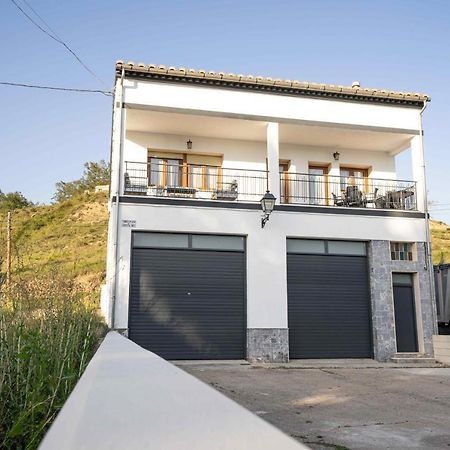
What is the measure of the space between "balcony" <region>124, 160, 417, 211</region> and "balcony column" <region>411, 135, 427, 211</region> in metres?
0.18

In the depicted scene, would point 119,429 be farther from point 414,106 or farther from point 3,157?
point 3,157

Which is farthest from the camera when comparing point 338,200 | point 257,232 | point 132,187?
point 338,200

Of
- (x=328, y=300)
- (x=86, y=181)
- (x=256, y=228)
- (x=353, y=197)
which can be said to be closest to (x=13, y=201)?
(x=86, y=181)

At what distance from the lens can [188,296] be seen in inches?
464

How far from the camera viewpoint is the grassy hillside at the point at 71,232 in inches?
1059

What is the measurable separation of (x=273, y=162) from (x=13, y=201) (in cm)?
3651

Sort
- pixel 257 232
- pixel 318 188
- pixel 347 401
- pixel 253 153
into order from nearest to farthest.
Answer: pixel 347 401 < pixel 257 232 < pixel 253 153 < pixel 318 188

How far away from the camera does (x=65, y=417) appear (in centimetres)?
77

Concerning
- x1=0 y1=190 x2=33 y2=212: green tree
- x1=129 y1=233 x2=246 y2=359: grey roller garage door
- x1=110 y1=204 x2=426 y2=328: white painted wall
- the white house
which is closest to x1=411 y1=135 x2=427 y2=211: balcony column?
the white house

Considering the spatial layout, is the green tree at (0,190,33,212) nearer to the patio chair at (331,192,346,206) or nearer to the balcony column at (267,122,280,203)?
the balcony column at (267,122,280,203)

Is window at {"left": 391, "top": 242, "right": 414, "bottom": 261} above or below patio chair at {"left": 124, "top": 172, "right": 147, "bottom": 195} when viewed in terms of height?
below

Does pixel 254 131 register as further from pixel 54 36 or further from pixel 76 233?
pixel 76 233

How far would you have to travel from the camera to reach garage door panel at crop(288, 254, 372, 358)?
12.3 m

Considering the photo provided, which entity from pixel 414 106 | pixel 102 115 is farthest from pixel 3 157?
pixel 414 106
